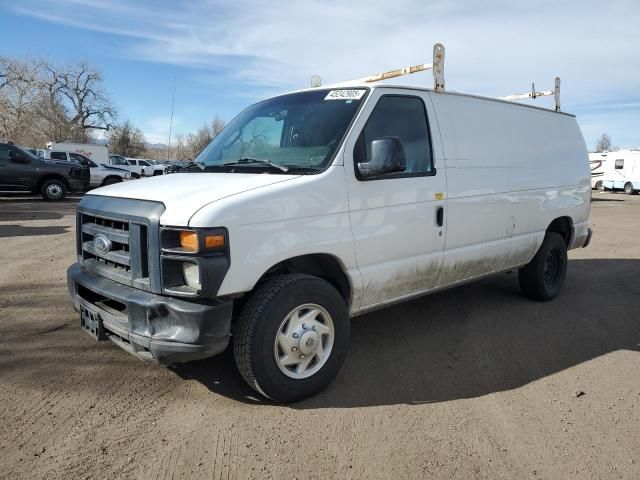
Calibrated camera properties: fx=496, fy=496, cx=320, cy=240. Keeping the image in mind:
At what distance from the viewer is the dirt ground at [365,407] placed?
271 centimetres

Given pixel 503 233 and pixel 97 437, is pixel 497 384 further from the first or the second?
pixel 97 437

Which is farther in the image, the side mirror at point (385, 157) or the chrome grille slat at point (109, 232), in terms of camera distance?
the side mirror at point (385, 157)

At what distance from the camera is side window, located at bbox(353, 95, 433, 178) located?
Result: 12.0ft

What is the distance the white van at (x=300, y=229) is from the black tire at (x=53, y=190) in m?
15.3

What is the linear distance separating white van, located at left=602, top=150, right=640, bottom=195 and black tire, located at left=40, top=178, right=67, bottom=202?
34.4 meters

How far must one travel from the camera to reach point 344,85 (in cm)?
397

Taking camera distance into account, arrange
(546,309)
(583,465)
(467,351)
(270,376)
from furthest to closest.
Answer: (546,309), (467,351), (270,376), (583,465)

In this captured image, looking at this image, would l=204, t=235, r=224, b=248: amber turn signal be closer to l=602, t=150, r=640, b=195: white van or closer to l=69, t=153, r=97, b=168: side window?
l=69, t=153, r=97, b=168: side window

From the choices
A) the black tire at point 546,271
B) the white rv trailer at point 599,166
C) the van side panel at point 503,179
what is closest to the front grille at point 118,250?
the van side panel at point 503,179

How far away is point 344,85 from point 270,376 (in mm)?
2314

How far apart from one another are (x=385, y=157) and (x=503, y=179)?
199cm

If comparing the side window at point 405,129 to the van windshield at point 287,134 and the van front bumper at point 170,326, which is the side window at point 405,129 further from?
the van front bumper at point 170,326

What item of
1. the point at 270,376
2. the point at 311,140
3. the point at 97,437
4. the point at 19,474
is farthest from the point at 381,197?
the point at 19,474

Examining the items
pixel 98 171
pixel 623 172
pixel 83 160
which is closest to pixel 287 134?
pixel 98 171
